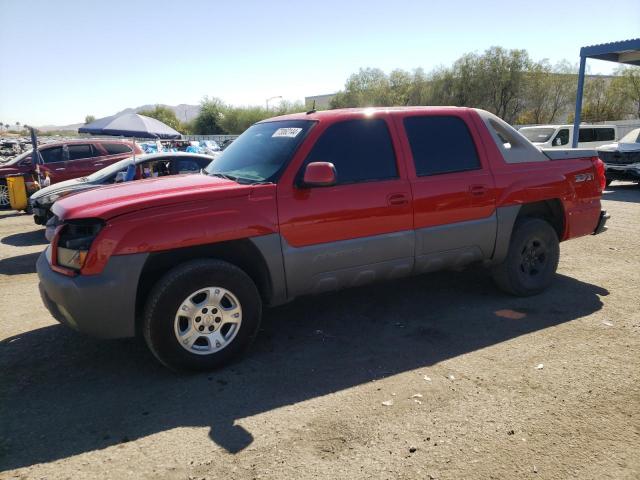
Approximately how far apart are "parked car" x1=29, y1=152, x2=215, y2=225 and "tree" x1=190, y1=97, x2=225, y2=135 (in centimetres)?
7178

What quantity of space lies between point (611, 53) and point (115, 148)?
57.4ft

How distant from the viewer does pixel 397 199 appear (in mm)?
4211

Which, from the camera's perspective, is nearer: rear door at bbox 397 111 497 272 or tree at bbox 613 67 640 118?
rear door at bbox 397 111 497 272

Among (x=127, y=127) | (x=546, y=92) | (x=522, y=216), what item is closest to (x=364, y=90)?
(x=546, y=92)

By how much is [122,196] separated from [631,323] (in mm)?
4495

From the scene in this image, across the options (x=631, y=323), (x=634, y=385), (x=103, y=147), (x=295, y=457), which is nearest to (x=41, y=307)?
(x=295, y=457)

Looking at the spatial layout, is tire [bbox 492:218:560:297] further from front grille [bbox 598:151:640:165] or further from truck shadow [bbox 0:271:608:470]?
front grille [bbox 598:151:640:165]

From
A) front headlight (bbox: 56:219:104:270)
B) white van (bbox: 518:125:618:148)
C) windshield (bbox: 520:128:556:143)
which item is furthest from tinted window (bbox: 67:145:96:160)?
windshield (bbox: 520:128:556:143)

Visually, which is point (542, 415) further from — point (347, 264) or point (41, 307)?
point (41, 307)

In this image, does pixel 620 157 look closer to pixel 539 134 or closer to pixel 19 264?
pixel 539 134

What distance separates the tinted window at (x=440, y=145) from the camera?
445 centimetres

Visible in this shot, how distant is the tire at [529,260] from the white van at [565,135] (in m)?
11.9

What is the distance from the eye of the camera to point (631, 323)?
4406 millimetres

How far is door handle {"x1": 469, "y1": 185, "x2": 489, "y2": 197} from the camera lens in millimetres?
4590
